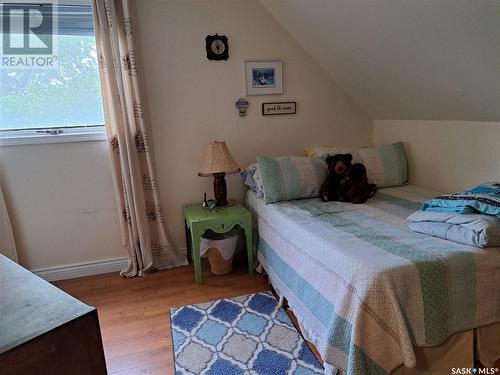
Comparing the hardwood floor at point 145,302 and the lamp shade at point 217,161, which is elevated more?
the lamp shade at point 217,161

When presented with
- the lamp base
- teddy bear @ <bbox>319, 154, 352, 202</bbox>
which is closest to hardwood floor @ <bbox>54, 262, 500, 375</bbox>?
the lamp base

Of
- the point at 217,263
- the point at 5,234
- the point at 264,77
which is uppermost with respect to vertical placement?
the point at 264,77

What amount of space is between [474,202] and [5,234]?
9.53 ft

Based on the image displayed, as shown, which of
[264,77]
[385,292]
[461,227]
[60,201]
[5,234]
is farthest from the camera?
[264,77]

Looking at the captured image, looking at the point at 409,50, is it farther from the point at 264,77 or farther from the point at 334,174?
the point at 264,77

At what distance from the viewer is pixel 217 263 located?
2.43 metres

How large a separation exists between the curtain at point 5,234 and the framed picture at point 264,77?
200cm

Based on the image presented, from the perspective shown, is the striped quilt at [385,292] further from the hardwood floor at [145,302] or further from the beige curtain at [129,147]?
the beige curtain at [129,147]

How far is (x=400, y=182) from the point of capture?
248 cm

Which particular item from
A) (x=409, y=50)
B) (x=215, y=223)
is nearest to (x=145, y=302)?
(x=215, y=223)

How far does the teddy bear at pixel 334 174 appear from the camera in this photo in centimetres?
220

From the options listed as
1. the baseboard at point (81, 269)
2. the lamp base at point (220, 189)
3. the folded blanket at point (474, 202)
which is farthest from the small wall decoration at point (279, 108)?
the baseboard at point (81, 269)

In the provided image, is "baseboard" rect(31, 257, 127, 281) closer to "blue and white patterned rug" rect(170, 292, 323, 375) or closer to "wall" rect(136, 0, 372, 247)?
"wall" rect(136, 0, 372, 247)

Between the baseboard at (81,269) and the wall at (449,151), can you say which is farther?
the baseboard at (81,269)
